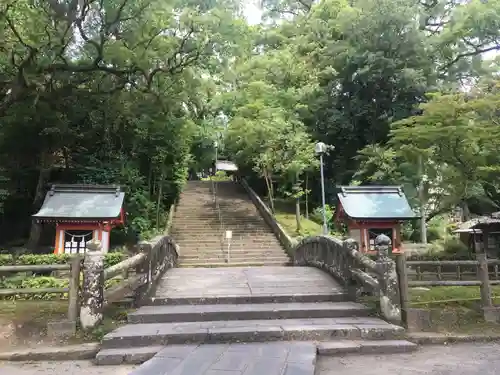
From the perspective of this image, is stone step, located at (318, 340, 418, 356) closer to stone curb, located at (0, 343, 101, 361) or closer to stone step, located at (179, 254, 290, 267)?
stone curb, located at (0, 343, 101, 361)

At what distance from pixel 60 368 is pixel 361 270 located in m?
4.80

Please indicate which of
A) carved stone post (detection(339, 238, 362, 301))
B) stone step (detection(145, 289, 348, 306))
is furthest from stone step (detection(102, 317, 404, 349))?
carved stone post (detection(339, 238, 362, 301))

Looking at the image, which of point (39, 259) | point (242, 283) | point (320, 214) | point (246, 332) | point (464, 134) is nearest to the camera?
point (246, 332)

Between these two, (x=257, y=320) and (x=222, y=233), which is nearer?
(x=257, y=320)

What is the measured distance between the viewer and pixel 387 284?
5.97m

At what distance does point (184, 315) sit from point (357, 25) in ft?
58.8

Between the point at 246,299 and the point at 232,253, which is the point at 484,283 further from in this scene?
the point at 232,253

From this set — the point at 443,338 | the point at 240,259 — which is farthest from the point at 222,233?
the point at 443,338

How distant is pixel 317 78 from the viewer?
2234cm

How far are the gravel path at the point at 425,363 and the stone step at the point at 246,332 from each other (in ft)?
1.72

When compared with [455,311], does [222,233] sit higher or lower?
higher

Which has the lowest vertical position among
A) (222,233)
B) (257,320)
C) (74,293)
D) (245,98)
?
(257,320)

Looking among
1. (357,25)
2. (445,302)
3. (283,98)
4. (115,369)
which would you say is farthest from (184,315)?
(357,25)

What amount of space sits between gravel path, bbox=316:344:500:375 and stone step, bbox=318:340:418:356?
4.0 inches
